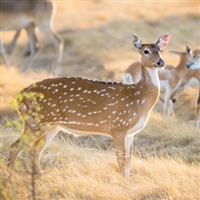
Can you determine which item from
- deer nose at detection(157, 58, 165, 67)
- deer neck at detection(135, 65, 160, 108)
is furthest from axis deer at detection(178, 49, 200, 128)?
deer nose at detection(157, 58, 165, 67)

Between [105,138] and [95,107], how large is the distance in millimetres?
2410

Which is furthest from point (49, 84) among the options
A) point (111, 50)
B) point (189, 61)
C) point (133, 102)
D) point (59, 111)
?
point (111, 50)

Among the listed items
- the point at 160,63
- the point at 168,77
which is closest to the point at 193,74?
the point at 168,77

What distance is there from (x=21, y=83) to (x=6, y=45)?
283 inches

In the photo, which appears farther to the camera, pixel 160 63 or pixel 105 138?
pixel 105 138

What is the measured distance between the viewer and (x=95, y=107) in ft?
24.5

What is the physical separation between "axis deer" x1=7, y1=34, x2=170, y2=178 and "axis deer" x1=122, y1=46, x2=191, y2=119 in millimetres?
4809

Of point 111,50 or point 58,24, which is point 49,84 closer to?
point 111,50

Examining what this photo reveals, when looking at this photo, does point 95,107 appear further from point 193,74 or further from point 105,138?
point 193,74

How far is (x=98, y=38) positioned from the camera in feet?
61.0

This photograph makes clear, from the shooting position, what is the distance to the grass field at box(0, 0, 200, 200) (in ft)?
22.3

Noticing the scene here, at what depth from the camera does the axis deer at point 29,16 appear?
1494 centimetres

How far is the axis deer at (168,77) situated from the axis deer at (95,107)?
4809 mm

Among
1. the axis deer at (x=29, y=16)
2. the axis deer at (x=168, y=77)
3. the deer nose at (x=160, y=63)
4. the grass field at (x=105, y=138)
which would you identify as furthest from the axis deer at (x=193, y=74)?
the deer nose at (x=160, y=63)
